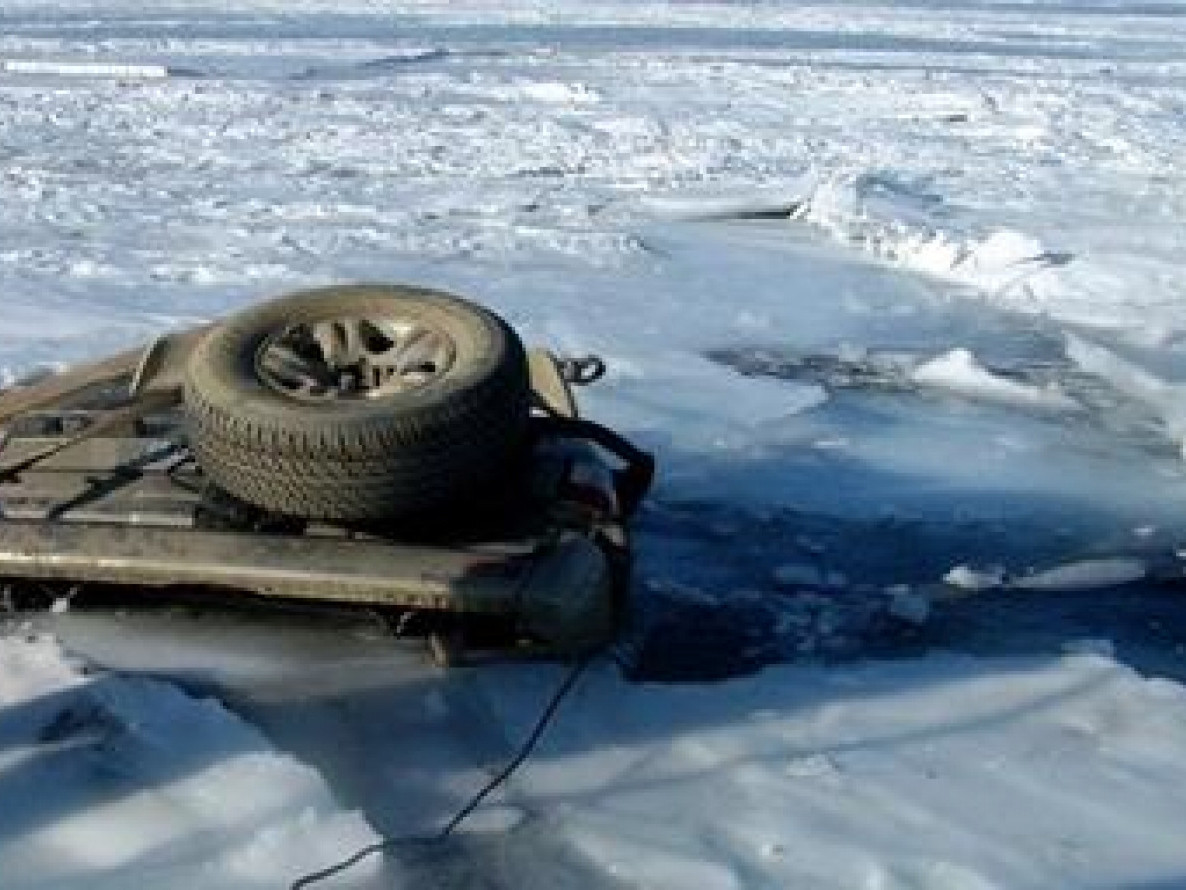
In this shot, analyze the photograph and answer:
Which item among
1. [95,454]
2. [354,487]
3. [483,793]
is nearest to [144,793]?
[483,793]

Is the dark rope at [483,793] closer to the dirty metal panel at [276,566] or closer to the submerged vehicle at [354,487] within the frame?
the submerged vehicle at [354,487]

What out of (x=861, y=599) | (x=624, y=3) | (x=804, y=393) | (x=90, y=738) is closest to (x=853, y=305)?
(x=804, y=393)

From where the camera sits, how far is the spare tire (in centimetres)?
481

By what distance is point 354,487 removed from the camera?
190 inches

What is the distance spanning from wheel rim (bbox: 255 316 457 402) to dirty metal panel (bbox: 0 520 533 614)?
2.01ft

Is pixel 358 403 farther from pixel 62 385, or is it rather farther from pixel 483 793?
pixel 62 385

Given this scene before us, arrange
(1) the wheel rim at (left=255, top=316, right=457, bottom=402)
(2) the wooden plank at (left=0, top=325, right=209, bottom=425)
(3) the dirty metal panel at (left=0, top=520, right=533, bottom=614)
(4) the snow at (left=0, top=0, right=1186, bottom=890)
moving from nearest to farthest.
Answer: (4) the snow at (left=0, top=0, right=1186, bottom=890) → (3) the dirty metal panel at (left=0, top=520, right=533, bottom=614) → (1) the wheel rim at (left=255, top=316, right=457, bottom=402) → (2) the wooden plank at (left=0, top=325, right=209, bottom=425)

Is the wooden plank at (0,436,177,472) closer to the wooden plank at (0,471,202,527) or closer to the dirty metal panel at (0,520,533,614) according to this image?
the wooden plank at (0,471,202,527)

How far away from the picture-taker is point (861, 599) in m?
5.57

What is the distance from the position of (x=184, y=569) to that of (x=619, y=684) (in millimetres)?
1270

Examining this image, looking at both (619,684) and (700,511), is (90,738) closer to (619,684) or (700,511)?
(619,684)

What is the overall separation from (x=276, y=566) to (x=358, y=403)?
556 millimetres

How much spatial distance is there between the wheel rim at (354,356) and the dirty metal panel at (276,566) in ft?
2.01

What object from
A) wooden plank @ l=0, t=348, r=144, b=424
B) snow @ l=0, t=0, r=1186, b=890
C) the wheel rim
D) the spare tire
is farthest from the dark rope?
wooden plank @ l=0, t=348, r=144, b=424
